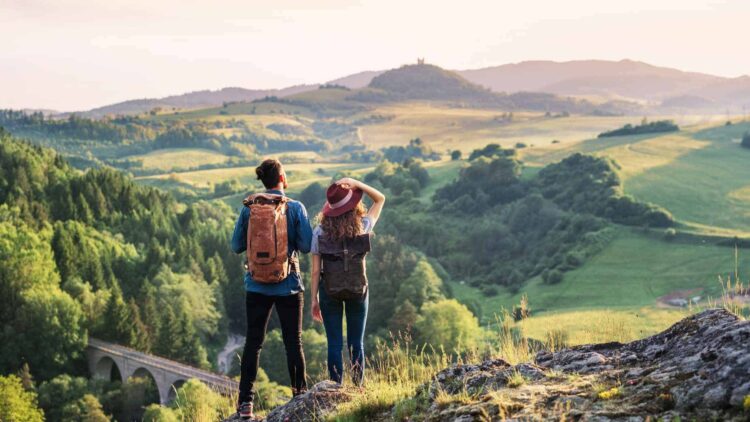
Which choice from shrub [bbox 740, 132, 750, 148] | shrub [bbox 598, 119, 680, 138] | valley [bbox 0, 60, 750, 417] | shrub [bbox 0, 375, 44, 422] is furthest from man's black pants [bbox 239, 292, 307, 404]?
shrub [bbox 598, 119, 680, 138]

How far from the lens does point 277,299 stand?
8.92 meters

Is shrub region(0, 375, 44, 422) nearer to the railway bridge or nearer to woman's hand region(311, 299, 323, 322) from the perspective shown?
the railway bridge

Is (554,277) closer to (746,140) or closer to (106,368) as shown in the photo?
(106,368)

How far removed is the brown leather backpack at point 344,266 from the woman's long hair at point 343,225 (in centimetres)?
6

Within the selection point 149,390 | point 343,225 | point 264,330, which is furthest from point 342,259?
point 149,390

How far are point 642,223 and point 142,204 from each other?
7050cm

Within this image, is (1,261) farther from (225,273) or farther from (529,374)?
(529,374)

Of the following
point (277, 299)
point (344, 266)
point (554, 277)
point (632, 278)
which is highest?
point (344, 266)

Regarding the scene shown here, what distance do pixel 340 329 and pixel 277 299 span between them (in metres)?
0.94

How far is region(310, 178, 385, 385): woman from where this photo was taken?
348 inches

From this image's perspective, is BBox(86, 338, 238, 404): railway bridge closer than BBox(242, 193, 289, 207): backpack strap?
No

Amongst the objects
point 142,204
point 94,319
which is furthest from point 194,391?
point 142,204

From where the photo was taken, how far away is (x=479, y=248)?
11094 centimetres

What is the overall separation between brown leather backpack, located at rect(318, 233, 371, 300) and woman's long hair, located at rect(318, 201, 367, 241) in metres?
0.06
